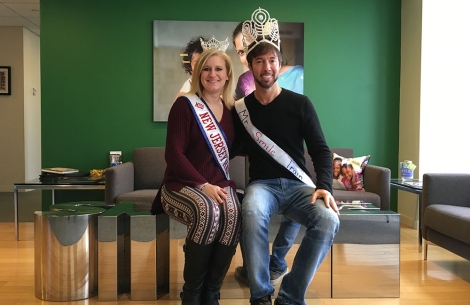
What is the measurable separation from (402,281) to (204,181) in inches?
56.4

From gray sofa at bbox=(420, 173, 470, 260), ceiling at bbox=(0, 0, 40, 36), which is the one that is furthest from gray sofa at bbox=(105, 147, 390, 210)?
ceiling at bbox=(0, 0, 40, 36)

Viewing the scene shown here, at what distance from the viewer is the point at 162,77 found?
447 centimetres

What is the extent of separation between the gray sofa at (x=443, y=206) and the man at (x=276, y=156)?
1.14m

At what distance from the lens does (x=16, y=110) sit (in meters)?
7.08

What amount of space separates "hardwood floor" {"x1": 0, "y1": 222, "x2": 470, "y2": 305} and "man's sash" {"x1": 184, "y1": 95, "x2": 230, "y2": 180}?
0.59 metres

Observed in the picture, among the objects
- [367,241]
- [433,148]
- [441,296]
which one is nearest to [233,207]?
[367,241]

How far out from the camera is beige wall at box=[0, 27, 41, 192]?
6.93m

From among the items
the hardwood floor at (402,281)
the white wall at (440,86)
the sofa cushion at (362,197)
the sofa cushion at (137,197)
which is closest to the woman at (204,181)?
the hardwood floor at (402,281)

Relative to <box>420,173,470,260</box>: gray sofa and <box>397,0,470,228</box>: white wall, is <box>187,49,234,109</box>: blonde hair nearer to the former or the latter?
<box>420,173,470,260</box>: gray sofa

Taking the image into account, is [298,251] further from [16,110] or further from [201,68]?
[16,110]

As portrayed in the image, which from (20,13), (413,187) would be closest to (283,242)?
(413,187)

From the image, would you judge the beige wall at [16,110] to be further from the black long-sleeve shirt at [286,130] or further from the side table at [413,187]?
the black long-sleeve shirt at [286,130]

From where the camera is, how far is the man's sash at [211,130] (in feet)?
7.18

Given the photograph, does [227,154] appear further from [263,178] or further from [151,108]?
[151,108]
